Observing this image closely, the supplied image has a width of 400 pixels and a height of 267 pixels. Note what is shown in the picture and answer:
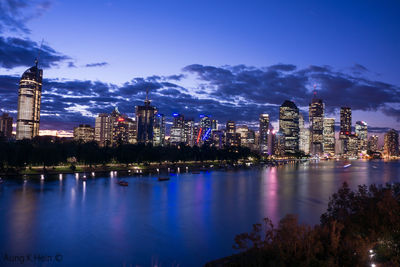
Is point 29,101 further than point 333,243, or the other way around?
point 29,101

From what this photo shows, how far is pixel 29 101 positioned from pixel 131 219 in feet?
545

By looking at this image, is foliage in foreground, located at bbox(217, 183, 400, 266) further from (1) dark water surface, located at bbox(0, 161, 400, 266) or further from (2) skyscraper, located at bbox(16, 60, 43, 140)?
(2) skyscraper, located at bbox(16, 60, 43, 140)

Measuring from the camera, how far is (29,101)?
173 metres

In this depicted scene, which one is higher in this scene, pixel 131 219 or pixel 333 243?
pixel 333 243

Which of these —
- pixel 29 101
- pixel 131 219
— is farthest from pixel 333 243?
pixel 29 101

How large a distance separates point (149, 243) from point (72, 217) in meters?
12.1

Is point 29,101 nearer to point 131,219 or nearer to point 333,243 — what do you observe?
point 131,219

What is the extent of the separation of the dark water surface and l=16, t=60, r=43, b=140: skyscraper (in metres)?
134

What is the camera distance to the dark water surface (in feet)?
72.2

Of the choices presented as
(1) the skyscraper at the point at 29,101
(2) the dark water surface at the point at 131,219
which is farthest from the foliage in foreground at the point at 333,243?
(1) the skyscraper at the point at 29,101

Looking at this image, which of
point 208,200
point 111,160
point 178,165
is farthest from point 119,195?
point 178,165

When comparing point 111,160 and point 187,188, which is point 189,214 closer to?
point 187,188

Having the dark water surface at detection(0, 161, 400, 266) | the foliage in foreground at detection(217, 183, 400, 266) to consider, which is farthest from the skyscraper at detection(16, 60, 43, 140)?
the foliage in foreground at detection(217, 183, 400, 266)

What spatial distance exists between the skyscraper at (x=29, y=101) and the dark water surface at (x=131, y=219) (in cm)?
13357
